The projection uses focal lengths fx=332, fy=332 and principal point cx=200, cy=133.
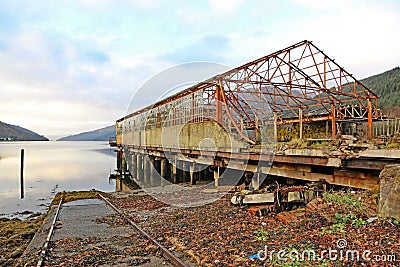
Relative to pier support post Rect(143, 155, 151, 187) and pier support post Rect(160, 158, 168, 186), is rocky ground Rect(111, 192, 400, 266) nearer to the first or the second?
pier support post Rect(160, 158, 168, 186)

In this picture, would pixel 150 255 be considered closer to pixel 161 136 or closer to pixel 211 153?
pixel 211 153

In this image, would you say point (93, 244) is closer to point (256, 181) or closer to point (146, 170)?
point (256, 181)

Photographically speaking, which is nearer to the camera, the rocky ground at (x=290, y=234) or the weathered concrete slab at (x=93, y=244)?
the rocky ground at (x=290, y=234)

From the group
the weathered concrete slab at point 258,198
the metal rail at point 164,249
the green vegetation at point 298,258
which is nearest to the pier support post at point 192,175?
the weathered concrete slab at point 258,198

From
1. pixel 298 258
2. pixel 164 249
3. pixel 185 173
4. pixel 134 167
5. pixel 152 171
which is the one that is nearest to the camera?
pixel 298 258

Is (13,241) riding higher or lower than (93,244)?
lower

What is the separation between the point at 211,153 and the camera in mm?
13773

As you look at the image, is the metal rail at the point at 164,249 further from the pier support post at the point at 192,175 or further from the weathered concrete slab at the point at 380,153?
the pier support post at the point at 192,175

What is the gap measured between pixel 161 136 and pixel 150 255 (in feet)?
47.7

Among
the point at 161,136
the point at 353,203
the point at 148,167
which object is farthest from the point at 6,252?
the point at 148,167

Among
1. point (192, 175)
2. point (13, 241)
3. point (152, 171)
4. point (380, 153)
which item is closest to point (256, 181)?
point (380, 153)

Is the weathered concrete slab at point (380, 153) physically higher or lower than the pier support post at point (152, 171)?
higher

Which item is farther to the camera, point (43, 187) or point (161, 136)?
point (43, 187)

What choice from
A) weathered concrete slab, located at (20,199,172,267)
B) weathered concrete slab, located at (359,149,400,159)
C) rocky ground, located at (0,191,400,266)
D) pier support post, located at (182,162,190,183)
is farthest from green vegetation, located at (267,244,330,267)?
pier support post, located at (182,162,190,183)
